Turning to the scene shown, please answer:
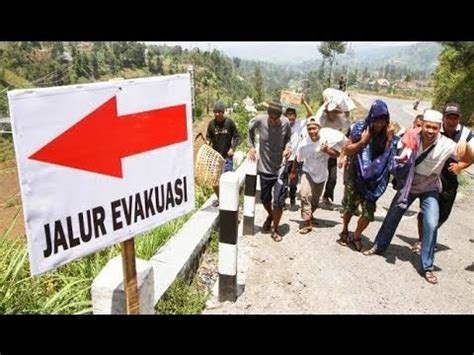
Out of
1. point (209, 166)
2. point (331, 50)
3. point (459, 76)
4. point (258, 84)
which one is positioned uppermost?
point (331, 50)

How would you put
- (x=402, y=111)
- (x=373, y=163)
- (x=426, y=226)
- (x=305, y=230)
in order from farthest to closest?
(x=402, y=111), (x=305, y=230), (x=373, y=163), (x=426, y=226)

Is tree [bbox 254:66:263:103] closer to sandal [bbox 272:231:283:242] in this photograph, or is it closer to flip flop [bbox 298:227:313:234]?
flip flop [bbox 298:227:313:234]

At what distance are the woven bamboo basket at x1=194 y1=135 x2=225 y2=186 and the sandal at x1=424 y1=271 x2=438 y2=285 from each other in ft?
9.07

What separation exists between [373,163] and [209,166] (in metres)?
2.17

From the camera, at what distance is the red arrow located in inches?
66.4

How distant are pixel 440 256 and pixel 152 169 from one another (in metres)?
4.01

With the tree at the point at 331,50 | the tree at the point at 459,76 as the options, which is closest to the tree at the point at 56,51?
the tree at the point at 331,50

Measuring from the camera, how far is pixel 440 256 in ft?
16.1

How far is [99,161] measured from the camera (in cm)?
181

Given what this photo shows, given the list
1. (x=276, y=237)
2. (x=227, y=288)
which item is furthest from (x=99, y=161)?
(x=276, y=237)

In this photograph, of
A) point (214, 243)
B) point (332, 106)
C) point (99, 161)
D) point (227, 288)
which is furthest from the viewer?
point (332, 106)

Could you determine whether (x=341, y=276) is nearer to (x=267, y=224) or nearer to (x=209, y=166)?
(x=267, y=224)

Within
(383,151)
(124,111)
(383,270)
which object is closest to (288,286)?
(383,270)
